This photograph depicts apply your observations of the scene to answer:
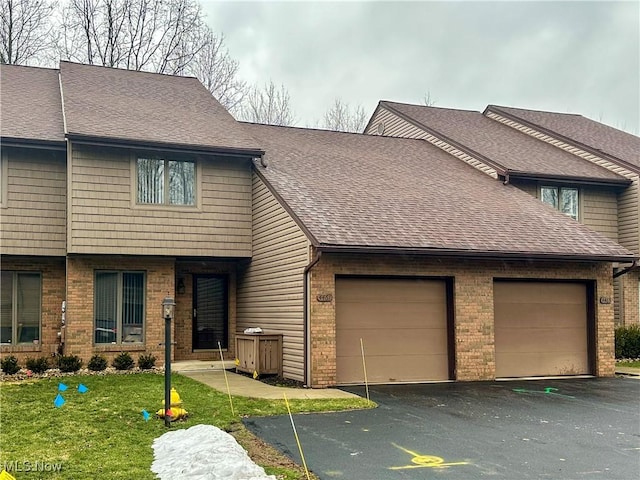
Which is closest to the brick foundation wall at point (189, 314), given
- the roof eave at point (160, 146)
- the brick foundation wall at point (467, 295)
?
the roof eave at point (160, 146)

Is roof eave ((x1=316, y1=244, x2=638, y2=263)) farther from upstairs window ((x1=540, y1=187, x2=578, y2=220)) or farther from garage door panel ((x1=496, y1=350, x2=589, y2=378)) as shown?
upstairs window ((x1=540, y1=187, x2=578, y2=220))

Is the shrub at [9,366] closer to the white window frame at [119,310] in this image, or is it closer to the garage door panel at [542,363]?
the white window frame at [119,310]

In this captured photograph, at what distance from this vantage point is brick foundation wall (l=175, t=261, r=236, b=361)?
17.2 meters

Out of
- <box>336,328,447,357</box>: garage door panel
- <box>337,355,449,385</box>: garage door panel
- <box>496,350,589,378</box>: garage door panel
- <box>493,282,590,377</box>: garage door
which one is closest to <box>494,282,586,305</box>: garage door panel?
<box>493,282,590,377</box>: garage door

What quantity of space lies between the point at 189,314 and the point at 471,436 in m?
9.98

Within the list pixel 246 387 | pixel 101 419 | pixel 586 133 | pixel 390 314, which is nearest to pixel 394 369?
Answer: pixel 390 314

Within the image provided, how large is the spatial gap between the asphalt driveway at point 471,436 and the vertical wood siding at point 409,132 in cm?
893

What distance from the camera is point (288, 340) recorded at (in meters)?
14.3

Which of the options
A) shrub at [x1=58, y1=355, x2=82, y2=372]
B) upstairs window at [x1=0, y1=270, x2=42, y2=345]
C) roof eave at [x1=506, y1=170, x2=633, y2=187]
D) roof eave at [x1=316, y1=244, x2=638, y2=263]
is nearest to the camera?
roof eave at [x1=316, y1=244, x2=638, y2=263]

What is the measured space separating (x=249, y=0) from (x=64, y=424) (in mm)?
17194

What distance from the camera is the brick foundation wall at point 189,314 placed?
56.4 ft

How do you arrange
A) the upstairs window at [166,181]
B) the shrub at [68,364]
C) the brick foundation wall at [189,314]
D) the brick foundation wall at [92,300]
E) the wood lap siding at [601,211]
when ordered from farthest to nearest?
1. the wood lap siding at [601,211]
2. the brick foundation wall at [189,314]
3. the upstairs window at [166,181]
4. the brick foundation wall at [92,300]
5. the shrub at [68,364]

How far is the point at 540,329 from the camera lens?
51.7ft

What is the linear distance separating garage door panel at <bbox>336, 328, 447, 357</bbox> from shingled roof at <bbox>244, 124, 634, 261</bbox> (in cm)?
191
